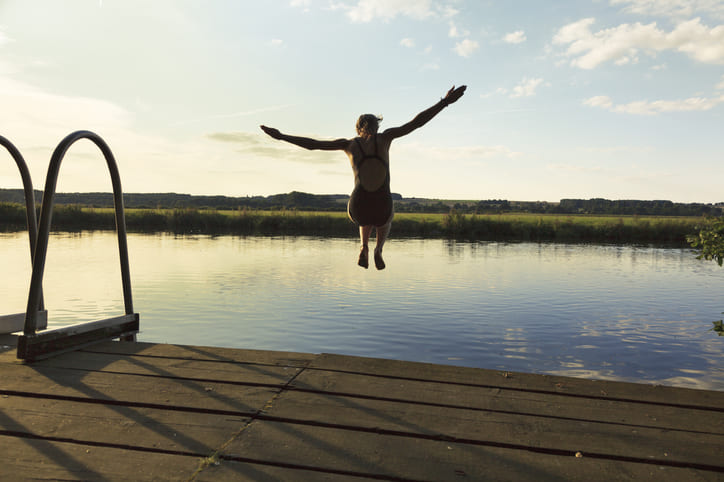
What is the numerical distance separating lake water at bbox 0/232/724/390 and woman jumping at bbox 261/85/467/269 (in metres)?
5.27

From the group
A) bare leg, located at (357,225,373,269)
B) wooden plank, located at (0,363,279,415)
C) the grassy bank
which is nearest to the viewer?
wooden plank, located at (0,363,279,415)

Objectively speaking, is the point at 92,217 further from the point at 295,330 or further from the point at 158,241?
the point at 295,330

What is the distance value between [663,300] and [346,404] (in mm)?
17609

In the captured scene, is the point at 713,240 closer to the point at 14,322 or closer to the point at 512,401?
the point at 512,401

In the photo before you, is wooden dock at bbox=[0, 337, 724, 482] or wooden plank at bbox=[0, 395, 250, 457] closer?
wooden dock at bbox=[0, 337, 724, 482]

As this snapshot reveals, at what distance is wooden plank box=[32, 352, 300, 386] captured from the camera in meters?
4.12

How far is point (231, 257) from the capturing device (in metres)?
27.2

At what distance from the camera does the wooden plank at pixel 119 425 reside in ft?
9.84

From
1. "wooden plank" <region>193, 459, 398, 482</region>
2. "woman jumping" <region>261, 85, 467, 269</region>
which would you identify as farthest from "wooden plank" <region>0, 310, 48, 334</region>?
"wooden plank" <region>193, 459, 398, 482</region>

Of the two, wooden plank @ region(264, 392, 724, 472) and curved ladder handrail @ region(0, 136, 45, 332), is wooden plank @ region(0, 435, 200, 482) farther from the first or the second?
curved ladder handrail @ region(0, 136, 45, 332)

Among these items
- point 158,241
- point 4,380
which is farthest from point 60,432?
point 158,241

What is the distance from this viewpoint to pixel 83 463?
2.75 m

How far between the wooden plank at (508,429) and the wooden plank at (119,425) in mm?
433

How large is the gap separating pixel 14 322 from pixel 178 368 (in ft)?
8.87
